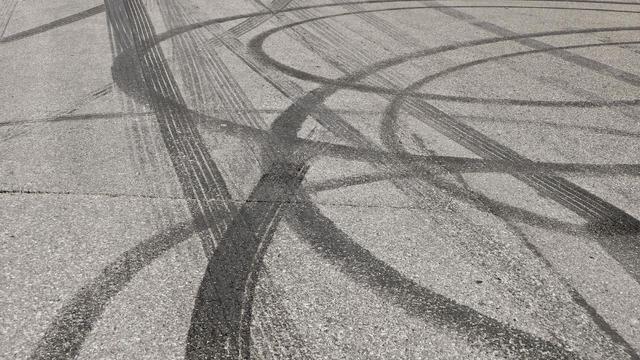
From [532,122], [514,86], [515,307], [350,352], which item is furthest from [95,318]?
[514,86]

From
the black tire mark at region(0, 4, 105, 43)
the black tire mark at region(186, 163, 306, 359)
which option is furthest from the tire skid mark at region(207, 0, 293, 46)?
the black tire mark at region(186, 163, 306, 359)

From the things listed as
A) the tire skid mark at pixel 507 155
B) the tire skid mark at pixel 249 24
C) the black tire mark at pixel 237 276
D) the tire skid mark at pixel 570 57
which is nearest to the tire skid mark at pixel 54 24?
the tire skid mark at pixel 249 24

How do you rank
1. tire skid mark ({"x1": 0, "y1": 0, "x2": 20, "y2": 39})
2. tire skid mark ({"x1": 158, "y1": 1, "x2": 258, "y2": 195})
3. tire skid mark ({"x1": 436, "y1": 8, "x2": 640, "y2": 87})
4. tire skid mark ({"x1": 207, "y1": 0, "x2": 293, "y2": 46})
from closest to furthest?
tire skid mark ({"x1": 158, "y1": 1, "x2": 258, "y2": 195}) → tire skid mark ({"x1": 436, "y1": 8, "x2": 640, "y2": 87}) → tire skid mark ({"x1": 207, "y1": 0, "x2": 293, "y2": 46}) → tire skid mark ({"x1": 0, "y1": 0, "x2": 20, "y2": 39})

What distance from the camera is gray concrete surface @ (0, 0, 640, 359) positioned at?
10.8 feet

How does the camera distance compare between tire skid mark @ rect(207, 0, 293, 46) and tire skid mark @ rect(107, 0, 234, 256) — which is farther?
tire skid mark @ rect(207, 0, 293, 46)

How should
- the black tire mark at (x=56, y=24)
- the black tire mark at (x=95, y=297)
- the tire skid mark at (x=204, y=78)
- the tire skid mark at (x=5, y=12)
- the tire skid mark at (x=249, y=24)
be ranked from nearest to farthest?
the black tire mark at (x=95, y=297) < the tire skid mark at (x=204, y=78) < the tire skid mark at (x=249, y=24) < the black tire mark at (x=56, y=24) < the tire skid mark at (x=5, y=12)

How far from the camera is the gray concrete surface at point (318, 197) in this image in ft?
10.8

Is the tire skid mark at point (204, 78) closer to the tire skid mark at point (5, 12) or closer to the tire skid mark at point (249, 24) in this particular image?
the tire skid mark at point (249, 24)

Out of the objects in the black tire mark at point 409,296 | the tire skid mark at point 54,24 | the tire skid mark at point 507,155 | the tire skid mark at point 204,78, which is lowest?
the black tire mark at point 409,296

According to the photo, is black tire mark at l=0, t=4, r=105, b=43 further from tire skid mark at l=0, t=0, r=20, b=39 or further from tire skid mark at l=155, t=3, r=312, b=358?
tire skid mark at l=155, t=3, r=312, b=358

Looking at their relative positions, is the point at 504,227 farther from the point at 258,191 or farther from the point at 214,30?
the point at 214,30

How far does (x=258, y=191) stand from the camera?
4.54 metres

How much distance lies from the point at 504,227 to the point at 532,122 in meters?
1.96

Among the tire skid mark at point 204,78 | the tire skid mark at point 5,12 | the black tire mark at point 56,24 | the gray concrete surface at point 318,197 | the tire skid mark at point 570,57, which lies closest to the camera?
the gray concrete surface at point 318,197
